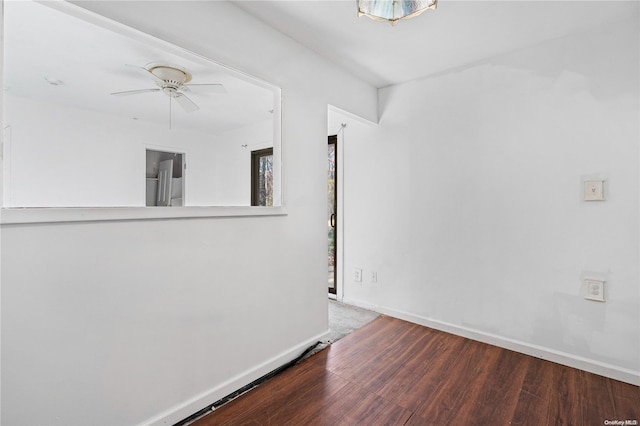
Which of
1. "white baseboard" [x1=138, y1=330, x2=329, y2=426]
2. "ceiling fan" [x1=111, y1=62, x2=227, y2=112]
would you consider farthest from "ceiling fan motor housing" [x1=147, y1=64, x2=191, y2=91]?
"white baseboard" [x1=138, y1=330, x2=329, y2=426]

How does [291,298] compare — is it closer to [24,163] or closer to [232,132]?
[232,132]

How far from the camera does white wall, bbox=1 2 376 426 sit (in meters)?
1.19

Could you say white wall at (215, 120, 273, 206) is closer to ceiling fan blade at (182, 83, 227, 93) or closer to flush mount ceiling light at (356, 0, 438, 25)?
ceiling fan blade at (182, 83, 227, 93)

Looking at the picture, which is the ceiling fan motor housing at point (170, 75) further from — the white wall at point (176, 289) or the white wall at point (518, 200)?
the white wall at point (518, 200)

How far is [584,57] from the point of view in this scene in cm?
208

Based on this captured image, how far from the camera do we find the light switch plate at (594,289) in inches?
79.7

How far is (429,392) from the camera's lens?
1848 mm

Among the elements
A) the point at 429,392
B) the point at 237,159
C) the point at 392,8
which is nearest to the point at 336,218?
the point at 237,159

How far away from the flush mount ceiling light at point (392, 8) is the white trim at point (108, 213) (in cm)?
131

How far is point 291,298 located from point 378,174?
1617 mm

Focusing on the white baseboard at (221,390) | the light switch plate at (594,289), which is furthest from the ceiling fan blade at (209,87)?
the light switch plate at (594,289)

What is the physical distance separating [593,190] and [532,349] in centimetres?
124

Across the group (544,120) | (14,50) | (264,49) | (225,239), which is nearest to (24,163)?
(14,50)

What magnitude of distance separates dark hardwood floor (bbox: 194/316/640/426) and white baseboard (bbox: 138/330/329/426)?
0.24 ft
